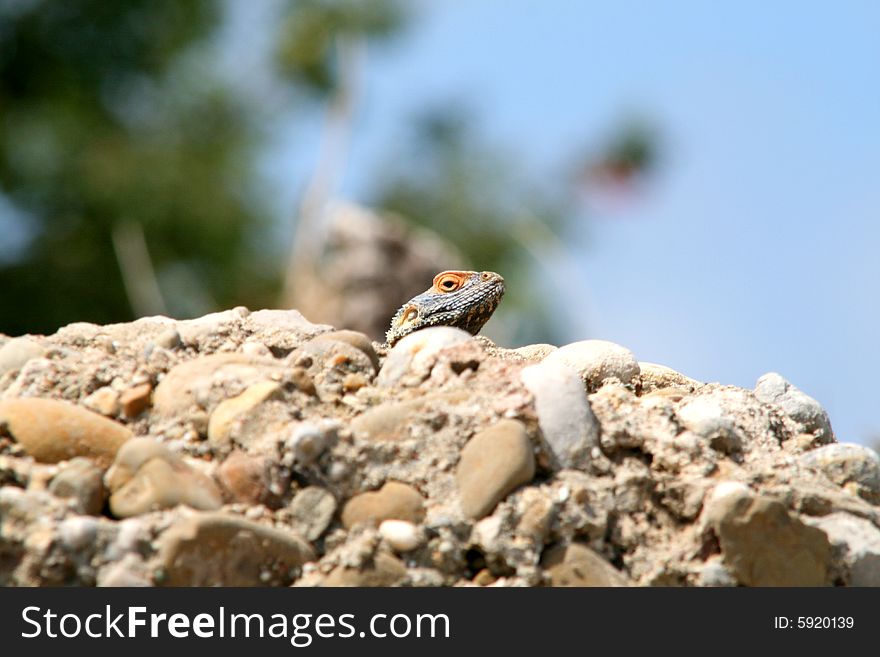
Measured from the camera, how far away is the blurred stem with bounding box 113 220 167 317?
1859cm

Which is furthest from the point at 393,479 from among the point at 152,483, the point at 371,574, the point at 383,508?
the point at 152,483

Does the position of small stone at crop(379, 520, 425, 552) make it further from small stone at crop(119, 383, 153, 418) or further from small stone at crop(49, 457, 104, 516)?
small stone at crop(119, 383, 153, 418)

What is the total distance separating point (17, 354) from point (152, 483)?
1096 mm

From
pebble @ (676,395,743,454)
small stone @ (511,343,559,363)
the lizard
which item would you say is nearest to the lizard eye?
the lizard

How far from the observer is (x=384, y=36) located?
81.9ft

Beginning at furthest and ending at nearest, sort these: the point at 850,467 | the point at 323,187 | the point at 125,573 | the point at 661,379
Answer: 1. the point at 323,187
2. the point at 661,379
3. the point at 850,467
4. the point at 125,573

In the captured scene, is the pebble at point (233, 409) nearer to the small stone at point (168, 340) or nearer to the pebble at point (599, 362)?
the small stone at point (168, 340)

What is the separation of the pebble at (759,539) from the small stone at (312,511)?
3.50 ft

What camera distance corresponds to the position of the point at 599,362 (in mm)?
4836

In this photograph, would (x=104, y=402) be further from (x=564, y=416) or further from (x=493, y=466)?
(x=564, y=416)

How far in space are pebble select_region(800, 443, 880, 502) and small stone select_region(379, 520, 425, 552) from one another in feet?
4.86

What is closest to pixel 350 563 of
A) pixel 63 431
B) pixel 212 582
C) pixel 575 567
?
pixel 212 582

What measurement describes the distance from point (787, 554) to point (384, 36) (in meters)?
22.2

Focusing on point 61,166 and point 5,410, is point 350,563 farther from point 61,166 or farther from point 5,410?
point 61,166
